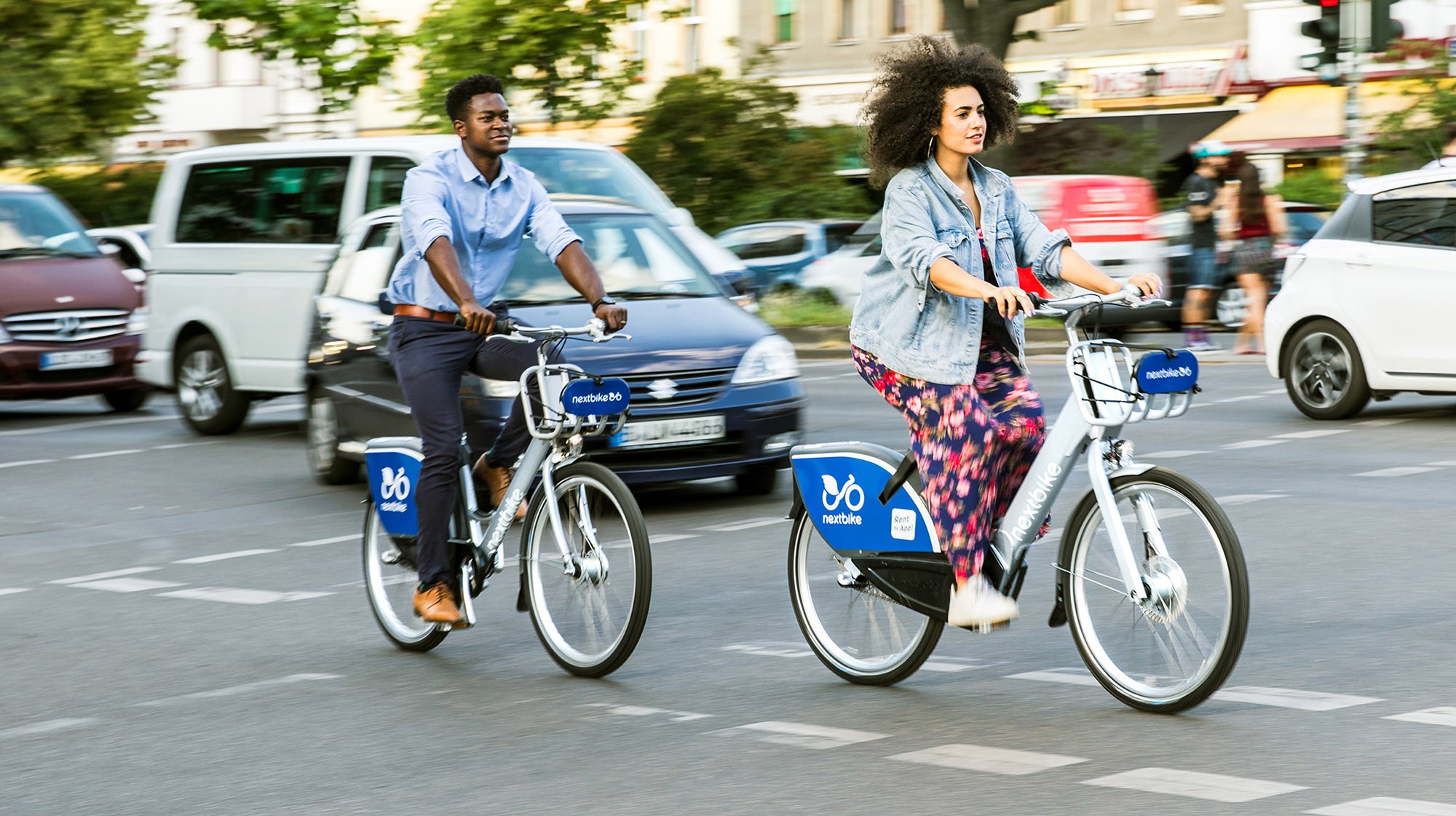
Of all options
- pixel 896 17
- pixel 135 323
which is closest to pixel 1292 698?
pixel 135 323

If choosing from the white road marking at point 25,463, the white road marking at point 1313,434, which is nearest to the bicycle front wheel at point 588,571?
the white road marking at point 1313,434

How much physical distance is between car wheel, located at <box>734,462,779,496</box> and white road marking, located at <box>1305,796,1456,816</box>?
6321 mm

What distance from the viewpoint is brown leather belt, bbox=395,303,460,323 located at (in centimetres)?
692

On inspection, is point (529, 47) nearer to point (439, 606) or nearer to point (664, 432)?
point (664, 432)

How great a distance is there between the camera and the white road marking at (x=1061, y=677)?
6195 millimetres

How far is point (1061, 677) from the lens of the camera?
6277 millimetres

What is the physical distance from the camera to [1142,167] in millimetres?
32750

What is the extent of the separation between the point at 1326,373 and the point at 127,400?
9.86 metres

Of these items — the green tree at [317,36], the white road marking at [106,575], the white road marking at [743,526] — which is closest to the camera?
the white road marking at [106,575]

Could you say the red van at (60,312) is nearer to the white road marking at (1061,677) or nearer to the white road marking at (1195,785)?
the white road marking at (1061,677)

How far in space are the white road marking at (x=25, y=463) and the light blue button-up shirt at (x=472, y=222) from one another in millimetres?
7796

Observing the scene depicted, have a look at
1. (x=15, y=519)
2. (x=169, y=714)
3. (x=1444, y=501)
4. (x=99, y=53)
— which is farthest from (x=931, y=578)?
(x=99, y=53)

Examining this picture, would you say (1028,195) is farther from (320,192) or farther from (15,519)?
(15,519)

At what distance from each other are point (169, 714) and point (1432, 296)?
9.00 metres
